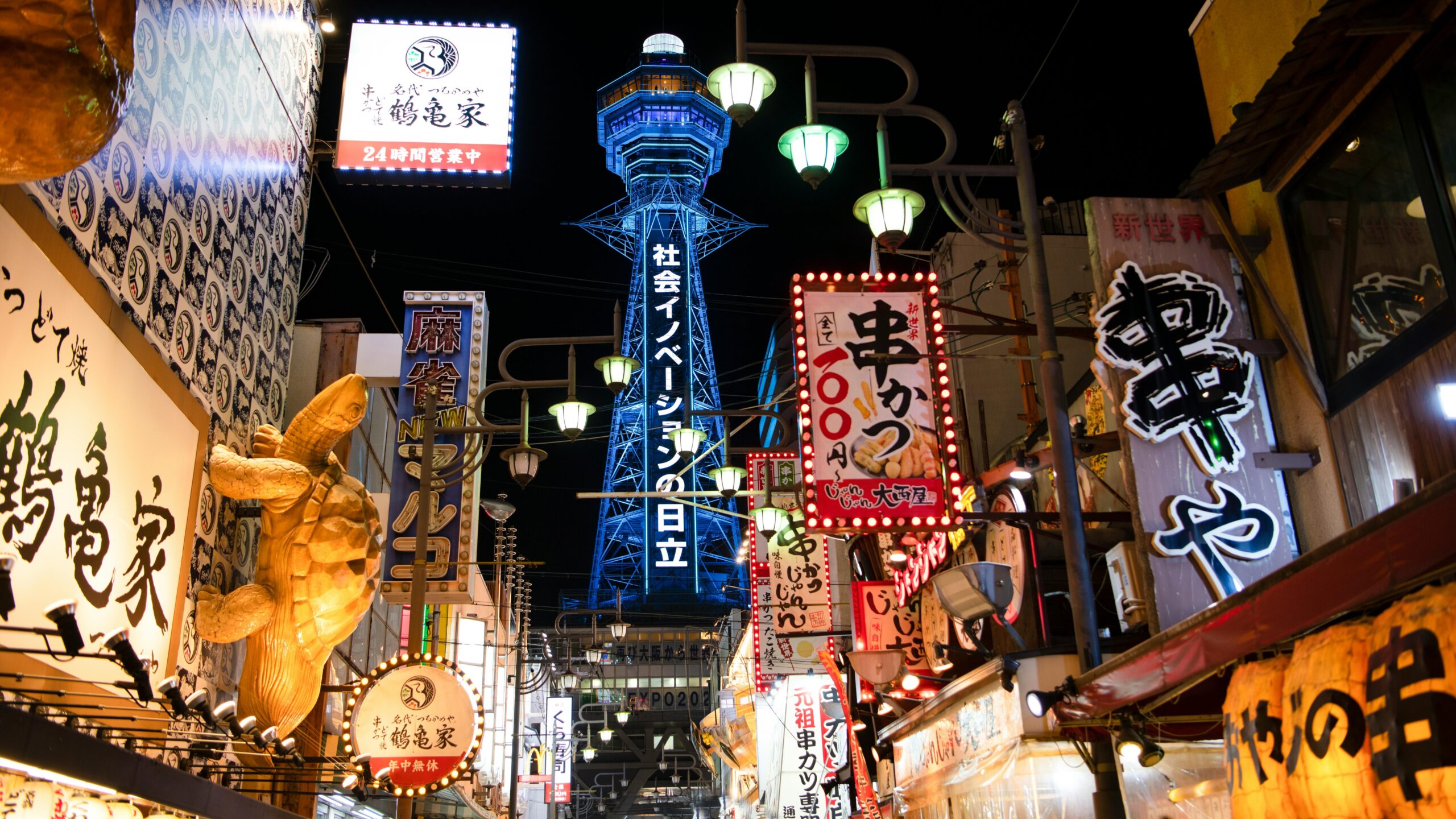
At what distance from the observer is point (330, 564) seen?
1102cm

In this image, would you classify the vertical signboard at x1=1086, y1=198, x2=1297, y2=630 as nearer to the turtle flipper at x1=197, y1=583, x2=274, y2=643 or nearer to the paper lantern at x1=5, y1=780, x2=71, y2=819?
the turtle flipper at x1=197, y1=583, x2=274, y2=643

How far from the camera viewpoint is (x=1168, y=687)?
7477mm

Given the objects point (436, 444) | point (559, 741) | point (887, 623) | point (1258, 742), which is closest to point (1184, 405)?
point (1258, 742)

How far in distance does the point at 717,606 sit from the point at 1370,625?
76.4 metres

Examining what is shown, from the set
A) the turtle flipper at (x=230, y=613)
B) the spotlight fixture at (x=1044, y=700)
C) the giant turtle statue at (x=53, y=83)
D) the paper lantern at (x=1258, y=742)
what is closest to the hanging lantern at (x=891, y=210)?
the spotlight fixture at (x=1044, y=700)

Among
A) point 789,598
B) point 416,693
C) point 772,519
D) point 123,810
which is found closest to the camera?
point 123,810

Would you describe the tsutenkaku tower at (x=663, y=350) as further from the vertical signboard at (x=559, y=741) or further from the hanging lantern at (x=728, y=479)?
the hanging lantern at (x=728, y=479)

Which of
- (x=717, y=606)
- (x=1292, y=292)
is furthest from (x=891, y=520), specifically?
Result: (x=717, y=606)

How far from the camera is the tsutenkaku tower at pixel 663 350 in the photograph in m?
78.4

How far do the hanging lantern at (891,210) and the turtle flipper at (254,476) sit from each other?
7158mm

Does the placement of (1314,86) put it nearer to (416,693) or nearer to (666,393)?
(416,693)

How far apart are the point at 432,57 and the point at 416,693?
37.3ft

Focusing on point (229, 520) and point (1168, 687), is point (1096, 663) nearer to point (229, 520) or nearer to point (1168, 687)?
point (1168, 687)

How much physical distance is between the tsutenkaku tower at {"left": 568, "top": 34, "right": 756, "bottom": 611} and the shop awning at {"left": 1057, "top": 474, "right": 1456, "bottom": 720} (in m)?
66.2
